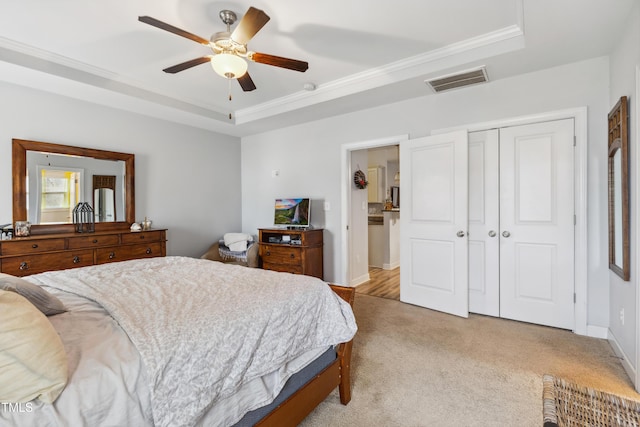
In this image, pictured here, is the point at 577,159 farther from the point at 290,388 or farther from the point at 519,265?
the point at 290,388

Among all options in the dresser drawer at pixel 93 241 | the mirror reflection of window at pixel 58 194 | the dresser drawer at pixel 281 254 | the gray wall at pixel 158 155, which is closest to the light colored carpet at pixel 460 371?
the dresser drawer at pixel 281 254

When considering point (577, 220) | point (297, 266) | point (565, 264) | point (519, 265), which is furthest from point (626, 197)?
point (297, 266)

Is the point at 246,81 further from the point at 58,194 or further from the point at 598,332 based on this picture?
the point at 598,332

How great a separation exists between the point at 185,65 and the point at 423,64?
85.5 inches

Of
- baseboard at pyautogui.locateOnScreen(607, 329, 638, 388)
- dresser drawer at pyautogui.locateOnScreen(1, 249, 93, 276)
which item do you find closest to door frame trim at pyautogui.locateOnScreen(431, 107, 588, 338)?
baseboard at pyautogui.locateOnScreen(607, 329, 638, 388)

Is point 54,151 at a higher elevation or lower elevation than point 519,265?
higher

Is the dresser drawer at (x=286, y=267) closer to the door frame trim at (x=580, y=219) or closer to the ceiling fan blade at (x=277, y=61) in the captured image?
the ceiling fan blade at (x=277, y=61)

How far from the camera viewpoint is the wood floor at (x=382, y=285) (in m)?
4.24

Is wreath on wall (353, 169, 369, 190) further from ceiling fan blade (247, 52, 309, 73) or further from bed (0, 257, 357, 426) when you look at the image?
bed (0, 257, 357, 426)

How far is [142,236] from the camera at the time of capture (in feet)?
12.0

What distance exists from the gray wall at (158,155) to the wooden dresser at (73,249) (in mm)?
534

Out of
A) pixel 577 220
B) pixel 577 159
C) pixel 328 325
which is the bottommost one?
pixel 328 325

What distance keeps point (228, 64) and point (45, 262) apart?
260cm

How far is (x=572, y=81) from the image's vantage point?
285 cm
